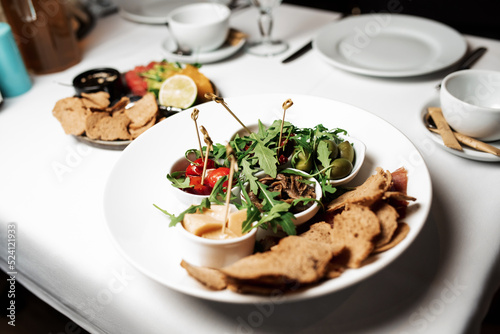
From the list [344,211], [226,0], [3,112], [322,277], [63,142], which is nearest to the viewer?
[322,277]

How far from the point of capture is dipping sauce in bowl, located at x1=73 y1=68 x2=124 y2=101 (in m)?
1.14

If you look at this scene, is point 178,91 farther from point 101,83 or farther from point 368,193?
point 368,193

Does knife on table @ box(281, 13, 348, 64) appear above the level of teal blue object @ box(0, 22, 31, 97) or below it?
below

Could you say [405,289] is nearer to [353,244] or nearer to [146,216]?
[353,244]

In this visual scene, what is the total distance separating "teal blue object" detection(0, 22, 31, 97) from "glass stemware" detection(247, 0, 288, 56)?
2.62ft

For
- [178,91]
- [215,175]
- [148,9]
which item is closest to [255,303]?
[215,175]

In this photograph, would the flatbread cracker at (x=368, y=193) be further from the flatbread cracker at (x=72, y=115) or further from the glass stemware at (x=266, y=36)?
the glass stemware at (x=266, y=36)

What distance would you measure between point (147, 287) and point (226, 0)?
5.46ft

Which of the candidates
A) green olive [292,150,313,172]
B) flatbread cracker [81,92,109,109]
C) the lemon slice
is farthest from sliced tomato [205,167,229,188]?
flatbread cracker [81,92,109,109]

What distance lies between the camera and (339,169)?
2.51ft

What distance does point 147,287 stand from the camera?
2.22 ft

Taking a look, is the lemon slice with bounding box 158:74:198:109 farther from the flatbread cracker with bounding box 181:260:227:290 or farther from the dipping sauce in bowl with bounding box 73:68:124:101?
the flatbread cracker with bounding box 181:260:227:290

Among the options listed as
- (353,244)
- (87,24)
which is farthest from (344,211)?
(87,24)

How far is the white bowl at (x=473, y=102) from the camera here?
834 mm
